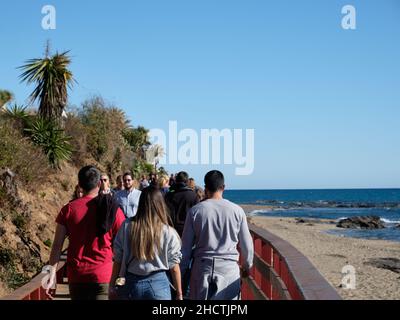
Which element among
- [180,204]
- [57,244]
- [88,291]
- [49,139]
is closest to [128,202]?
[180,204]

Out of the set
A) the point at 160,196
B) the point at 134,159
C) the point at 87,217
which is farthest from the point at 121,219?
the point at 134,159

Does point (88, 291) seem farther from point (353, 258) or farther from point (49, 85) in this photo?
point (353, 258)

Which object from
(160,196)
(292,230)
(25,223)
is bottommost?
(292,230)

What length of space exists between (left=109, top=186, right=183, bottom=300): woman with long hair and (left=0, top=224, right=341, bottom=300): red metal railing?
0.81 m

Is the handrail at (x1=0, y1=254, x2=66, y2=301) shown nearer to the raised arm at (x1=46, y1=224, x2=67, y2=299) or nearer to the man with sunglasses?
the raised arm at (x1=46, y1=224, x2=67, y2=299)

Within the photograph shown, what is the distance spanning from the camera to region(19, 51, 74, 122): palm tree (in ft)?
64.3

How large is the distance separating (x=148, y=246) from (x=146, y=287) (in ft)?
1.06

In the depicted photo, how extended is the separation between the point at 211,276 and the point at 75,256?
1.18 meters

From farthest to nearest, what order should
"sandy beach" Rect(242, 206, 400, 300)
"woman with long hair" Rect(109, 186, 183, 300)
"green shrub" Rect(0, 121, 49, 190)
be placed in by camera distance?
"sandy beach" Rect(242, 206, 400, 300), "green shrub" Rect(0, 121, 49, 190), "woman with long hair" Rect(109, 186, 183, 300)

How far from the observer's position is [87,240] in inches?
178

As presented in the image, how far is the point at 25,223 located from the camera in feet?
41.8

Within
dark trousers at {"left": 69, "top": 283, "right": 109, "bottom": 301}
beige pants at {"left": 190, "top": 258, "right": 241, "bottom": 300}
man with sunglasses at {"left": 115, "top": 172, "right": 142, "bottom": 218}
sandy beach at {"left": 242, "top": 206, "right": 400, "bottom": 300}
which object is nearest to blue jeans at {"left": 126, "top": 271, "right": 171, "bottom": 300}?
dark trousers at {"left": 69, "top": 283, "right": 109, "bottom": 301}

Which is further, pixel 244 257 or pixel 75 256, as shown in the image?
pixel 244 257
